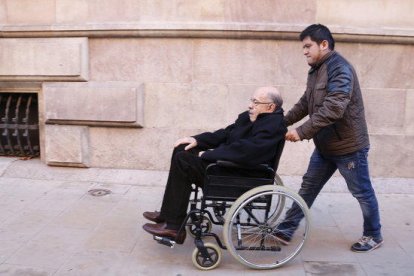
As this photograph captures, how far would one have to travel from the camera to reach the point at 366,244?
3.71m

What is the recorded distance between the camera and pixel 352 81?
Answer: 11.1ft

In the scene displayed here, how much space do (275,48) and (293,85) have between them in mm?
441

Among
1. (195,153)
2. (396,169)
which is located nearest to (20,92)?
(195,153)

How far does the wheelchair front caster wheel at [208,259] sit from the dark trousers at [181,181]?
0.25m

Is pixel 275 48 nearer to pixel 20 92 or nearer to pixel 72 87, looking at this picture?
pixel 72 87

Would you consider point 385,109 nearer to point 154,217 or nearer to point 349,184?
point 349,184

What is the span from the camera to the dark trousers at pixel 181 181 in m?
3.34

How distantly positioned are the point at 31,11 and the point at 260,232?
3669 mm

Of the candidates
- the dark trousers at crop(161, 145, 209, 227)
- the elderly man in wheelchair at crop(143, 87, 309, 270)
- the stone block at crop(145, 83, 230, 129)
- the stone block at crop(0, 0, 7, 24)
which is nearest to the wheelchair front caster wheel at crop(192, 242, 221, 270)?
the elderly man in wheelchair at crop(143, 87, 309, 270)

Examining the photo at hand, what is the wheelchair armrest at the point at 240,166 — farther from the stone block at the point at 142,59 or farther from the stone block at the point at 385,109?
the stone block at the point at 385,109

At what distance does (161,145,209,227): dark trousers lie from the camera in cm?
334

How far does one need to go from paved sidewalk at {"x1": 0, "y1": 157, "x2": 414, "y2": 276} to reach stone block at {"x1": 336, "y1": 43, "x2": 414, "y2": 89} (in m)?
1.07

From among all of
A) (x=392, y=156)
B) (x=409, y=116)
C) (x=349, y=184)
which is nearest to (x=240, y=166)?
(x=349, y=184)

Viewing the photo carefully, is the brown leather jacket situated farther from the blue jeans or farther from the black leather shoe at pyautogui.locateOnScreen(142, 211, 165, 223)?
the black leather shoe at pyautogui.locateOnScreen(142, 211, 165, 223)
